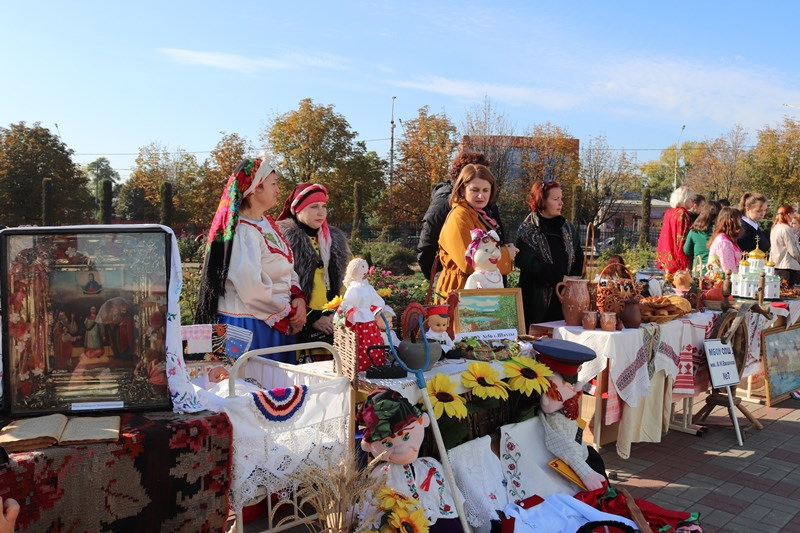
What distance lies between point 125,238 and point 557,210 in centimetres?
350

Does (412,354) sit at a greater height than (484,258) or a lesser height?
lesser

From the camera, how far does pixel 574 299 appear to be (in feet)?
14.9

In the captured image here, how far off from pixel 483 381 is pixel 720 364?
9.32 feet

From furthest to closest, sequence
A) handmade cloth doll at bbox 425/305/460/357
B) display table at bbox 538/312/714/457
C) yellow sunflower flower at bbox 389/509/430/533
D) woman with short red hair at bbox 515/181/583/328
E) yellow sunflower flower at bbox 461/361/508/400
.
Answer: woman with short red hair at bbox 515/181/583/328 → display table at bbox 538/312/714/457 → handmade cloth doll at bbox 425/305/460/357 → yellow sunflower flower at bbox 461/361/508/400 → yellow sunflower flower at bbox 389/509/430/533

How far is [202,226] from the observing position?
2803cm

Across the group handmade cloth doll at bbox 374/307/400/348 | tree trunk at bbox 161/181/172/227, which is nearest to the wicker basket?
handmade cloth doll at bbox 374/307/400/348

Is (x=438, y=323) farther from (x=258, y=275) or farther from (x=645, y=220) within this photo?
(x=645, y=220)

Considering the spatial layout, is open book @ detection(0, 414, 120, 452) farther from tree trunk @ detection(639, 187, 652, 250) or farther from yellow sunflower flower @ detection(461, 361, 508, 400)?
tree trunk @ detection(639, 187, 652, 250)

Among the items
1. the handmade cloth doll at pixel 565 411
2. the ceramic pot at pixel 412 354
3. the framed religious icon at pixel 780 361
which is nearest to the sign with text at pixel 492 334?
the handmade cloth doll at pixel 565 411

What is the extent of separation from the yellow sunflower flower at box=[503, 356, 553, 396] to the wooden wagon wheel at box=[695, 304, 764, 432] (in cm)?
243

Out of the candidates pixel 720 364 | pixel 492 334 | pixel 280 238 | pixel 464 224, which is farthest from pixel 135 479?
pixel 720 364

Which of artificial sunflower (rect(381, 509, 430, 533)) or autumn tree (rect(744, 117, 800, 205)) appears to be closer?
artificial sunflower (rect(381, 509, 430, 533))

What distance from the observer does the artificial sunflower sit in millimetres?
2574

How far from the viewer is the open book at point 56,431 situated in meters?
1.99
